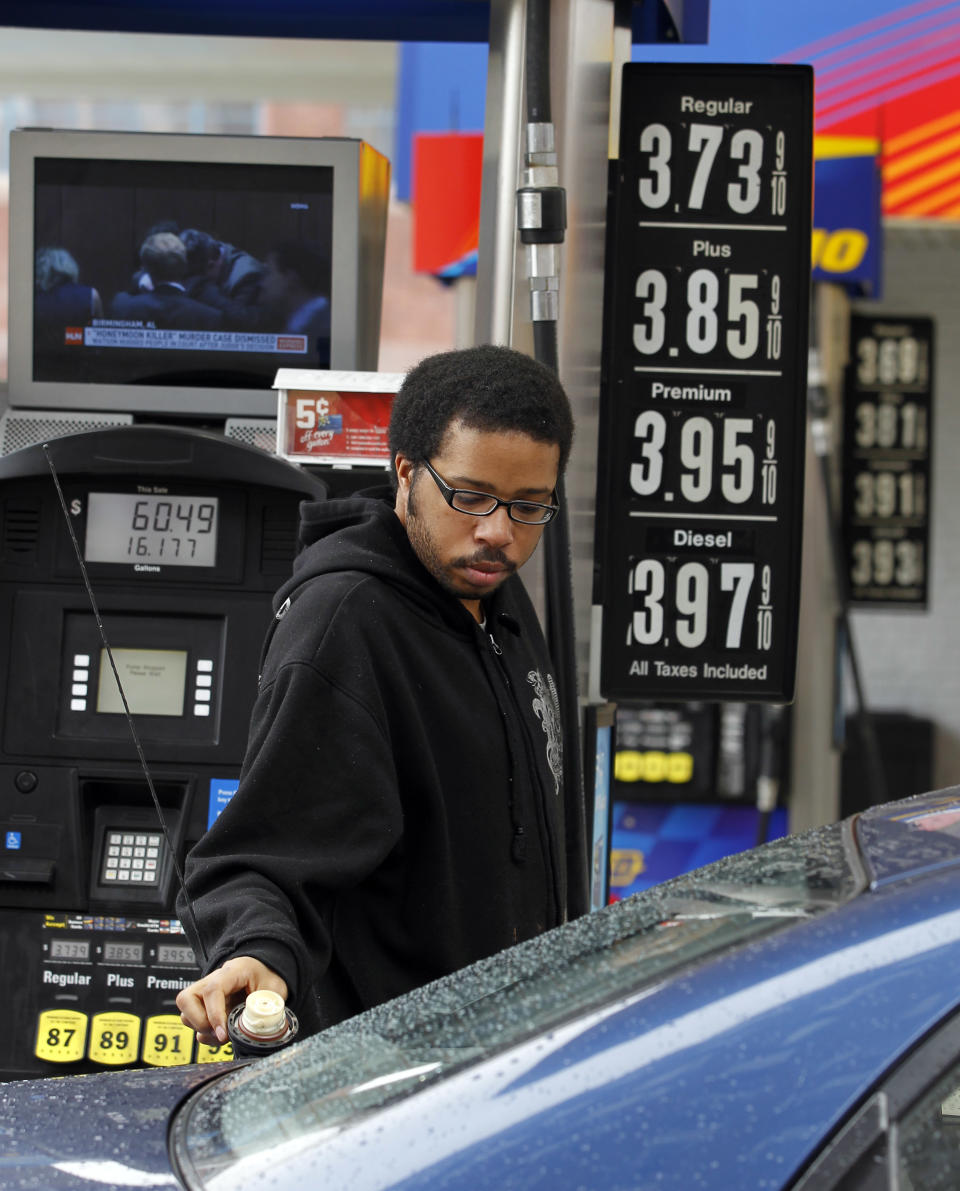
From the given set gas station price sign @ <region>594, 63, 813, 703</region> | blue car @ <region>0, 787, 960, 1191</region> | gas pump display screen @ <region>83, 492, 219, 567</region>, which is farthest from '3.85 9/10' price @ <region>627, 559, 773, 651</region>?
blue car @ <region>0, 787, 960, 1191</region>

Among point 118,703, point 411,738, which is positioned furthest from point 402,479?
point 118,703

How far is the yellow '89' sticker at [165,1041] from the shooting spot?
9.18 feet

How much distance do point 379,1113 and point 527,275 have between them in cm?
194

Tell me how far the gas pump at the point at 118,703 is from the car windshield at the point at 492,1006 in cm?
123

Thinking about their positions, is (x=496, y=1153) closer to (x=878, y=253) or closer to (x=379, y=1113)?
(x=379, y=1113)

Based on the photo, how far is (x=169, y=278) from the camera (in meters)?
3.08

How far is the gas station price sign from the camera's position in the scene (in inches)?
130

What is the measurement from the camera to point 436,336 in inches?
498

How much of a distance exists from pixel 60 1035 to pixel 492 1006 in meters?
1.60

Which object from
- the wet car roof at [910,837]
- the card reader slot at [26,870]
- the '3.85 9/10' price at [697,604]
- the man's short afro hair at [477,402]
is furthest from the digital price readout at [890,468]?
the wet car roof at [910,837]

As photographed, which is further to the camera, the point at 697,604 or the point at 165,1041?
the point at 697,604

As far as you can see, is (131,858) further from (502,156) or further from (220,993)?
(502,156)

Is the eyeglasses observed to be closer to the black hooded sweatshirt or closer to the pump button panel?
the black hooded sweatshirt

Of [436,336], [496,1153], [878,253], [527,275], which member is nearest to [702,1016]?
[496,1153]
